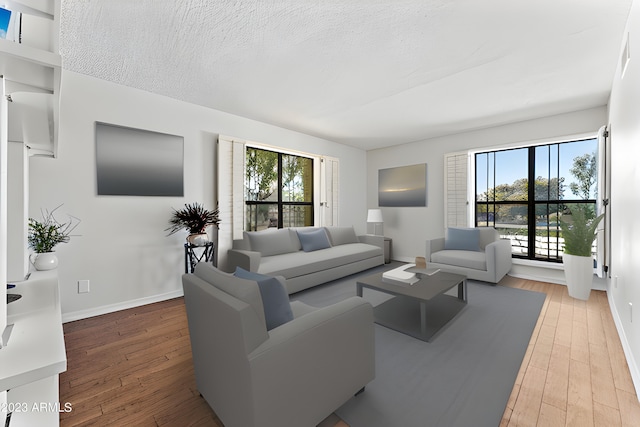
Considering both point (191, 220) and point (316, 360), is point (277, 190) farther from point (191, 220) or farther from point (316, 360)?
point (316, 360)

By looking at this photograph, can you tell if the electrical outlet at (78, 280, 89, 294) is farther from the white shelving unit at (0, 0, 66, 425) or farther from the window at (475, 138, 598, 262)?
the window at (475, 138, 598, 262)

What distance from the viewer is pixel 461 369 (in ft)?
6.16

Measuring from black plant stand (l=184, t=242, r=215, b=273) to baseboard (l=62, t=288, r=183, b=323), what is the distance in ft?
1.22

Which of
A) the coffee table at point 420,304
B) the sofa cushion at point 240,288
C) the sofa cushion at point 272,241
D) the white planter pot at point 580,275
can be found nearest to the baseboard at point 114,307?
the sofa cushion at point 272,241

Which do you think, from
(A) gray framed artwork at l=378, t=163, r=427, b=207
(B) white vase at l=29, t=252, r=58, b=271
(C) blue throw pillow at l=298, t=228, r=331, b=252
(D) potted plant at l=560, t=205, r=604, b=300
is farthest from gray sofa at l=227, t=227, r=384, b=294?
(D) potted plant at l=560, t=205, r=604, b=300

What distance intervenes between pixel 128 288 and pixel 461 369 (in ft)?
11.4

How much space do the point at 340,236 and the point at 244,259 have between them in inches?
83.6

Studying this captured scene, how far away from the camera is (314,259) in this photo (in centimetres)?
383

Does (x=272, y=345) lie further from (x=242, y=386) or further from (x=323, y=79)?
(x=323, y=79)

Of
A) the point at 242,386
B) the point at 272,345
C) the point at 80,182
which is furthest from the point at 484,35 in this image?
the point at 80,182

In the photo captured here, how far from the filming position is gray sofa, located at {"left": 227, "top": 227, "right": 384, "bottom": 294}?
136 inches

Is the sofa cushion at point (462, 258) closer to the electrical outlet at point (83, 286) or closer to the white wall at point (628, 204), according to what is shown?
the white wall at point (628, 204)

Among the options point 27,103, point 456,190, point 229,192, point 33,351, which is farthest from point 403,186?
point 33,351

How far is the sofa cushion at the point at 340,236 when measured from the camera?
496cm
